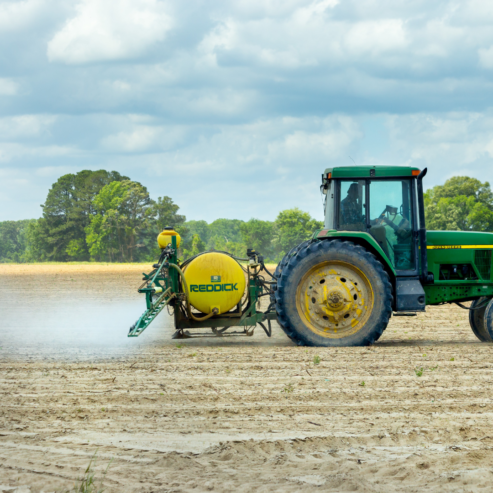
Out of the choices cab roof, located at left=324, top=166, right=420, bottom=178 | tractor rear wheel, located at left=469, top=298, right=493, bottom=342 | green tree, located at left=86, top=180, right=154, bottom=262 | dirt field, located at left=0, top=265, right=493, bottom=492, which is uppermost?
green tree, located at left=86, top=180, right=154, bottom=262

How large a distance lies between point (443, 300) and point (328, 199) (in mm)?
2439

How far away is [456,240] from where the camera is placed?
10.3m

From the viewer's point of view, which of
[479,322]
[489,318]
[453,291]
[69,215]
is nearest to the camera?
[489,318]

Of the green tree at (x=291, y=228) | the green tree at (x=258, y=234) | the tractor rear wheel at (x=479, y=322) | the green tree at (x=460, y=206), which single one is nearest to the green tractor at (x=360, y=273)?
the tractor rear wheel at (x=479, y=322)

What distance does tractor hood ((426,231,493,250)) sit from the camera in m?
10.2

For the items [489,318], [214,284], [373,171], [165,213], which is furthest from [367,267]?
[165,213]

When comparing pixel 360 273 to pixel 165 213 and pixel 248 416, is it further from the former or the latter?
pixel 165 213

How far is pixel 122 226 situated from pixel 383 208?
63.1 m

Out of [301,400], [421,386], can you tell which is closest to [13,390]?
[301,400]

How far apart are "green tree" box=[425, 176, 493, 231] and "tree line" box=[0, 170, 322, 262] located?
41.3ft

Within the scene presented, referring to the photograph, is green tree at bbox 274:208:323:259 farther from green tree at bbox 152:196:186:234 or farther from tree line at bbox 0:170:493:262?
green tree at bbox 152:196:186:234

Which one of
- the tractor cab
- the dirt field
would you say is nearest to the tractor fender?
the tractor cab

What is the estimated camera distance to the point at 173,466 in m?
4.89

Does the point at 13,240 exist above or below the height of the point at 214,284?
above
